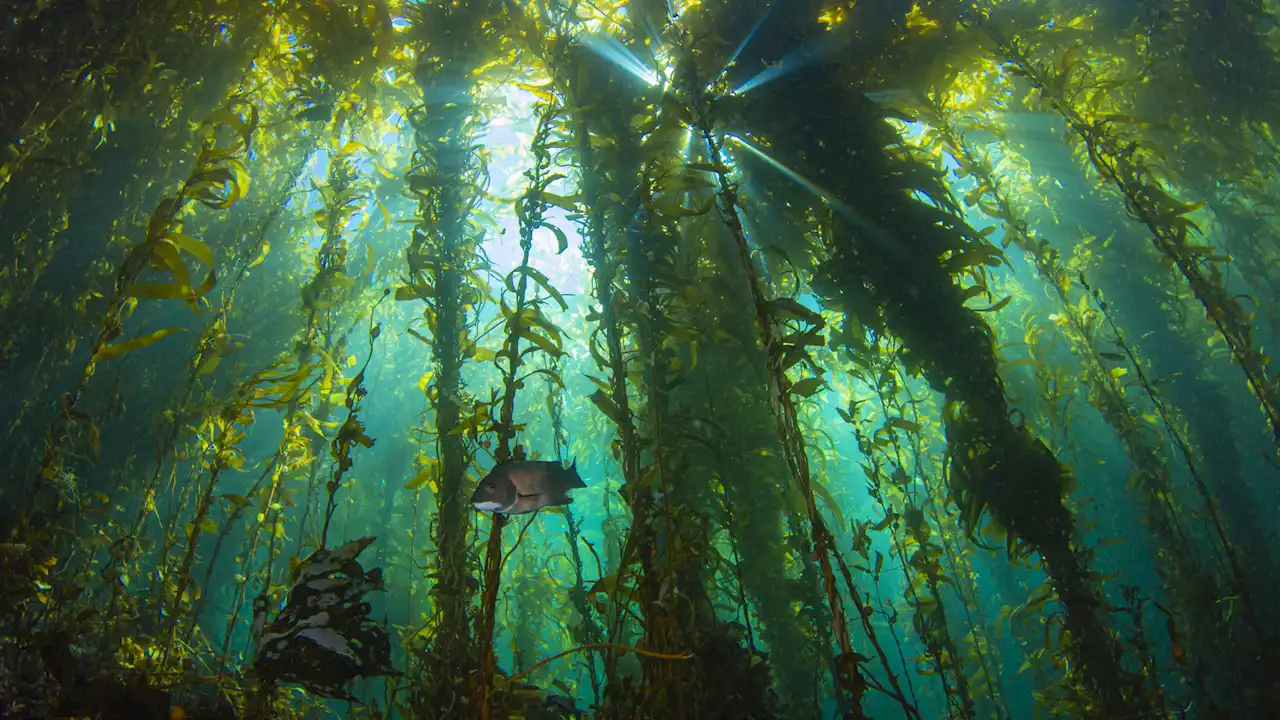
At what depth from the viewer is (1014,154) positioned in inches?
313

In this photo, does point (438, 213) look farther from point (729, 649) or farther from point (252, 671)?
point (729, 649)

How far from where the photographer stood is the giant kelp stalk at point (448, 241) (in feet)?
7.66

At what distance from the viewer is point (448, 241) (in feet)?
11.3

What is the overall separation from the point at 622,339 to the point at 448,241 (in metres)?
1.50

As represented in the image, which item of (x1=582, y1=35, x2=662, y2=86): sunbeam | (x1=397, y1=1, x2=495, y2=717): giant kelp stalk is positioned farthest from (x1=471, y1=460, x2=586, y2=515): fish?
(x1=582, y1=35, x2=662, y2=86): sunbeam

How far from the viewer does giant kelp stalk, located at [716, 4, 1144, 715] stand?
2514mm

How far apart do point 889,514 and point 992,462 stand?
0.66m

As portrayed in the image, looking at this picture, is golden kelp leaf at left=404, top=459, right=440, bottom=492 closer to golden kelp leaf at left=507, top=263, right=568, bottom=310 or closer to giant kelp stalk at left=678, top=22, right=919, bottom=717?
golden kelp leaf at left=507, top=263, right=568, bottom=310

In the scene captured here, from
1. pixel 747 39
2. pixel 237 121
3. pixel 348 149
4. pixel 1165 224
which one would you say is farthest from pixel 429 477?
pixel 1165 224

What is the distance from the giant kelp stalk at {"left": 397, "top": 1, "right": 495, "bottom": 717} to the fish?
0.59 m

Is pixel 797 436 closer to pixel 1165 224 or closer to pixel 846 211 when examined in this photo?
pixel 846 211

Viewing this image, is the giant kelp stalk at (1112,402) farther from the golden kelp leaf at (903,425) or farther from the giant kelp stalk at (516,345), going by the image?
the giant kelp stalk at (516,345)

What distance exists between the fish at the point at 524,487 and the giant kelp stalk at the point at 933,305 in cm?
235

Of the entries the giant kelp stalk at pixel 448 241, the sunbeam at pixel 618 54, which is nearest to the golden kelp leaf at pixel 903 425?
the giant kelp stalk at pixel 448 241
